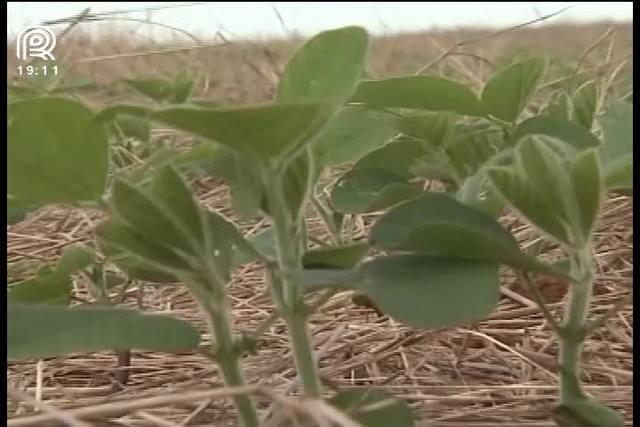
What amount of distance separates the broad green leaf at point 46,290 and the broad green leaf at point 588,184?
0.34 metres

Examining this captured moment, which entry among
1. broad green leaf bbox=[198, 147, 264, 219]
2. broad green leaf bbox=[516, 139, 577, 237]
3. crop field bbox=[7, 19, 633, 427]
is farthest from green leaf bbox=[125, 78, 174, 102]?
broad green leaf bbox=[516, 139, 577, 237]

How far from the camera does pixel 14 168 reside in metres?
0.47

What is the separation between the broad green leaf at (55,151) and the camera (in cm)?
46

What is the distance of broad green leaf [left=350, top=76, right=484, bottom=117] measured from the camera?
0.57 meters

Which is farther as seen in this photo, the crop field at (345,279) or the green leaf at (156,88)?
the green leaf at (156,88)

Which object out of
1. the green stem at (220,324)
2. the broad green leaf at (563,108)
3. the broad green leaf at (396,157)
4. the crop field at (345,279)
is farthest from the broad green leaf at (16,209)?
the broad green leaf at (563,108)

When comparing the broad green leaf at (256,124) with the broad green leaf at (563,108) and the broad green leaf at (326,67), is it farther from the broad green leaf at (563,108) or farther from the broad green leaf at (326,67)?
the broad green leaf at (563,108)

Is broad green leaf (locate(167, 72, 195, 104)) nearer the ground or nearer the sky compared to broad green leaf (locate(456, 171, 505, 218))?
nearer the sky

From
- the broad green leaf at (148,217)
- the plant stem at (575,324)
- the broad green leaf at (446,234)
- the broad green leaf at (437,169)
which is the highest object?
the broad green leaf at (437,169)

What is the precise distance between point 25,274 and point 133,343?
61cm

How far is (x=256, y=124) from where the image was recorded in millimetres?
425

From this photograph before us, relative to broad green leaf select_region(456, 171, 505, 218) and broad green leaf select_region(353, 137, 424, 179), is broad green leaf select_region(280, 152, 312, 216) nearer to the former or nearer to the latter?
broad green leaf select_region(456, 171, 505, 218)

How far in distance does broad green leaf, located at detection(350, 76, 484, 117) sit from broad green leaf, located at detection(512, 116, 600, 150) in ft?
0.26

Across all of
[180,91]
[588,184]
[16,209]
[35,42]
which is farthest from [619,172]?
[35,42]
